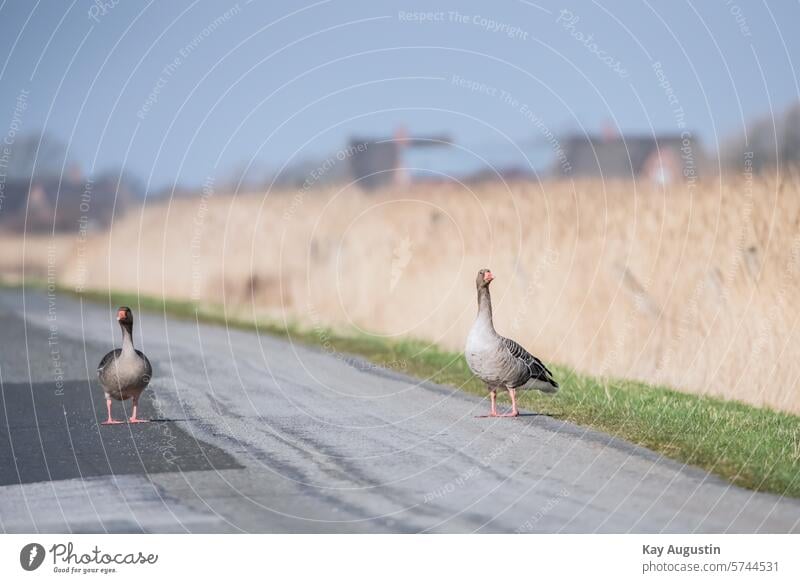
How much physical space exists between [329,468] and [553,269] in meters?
8.72

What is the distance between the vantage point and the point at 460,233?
2223cm

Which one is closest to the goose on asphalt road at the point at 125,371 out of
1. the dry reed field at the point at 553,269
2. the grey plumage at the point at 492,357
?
the grey plumage at the point at 492,357

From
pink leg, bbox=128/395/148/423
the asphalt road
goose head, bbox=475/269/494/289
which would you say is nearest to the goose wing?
the asphalt road

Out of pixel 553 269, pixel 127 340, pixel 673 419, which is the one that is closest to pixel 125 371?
pixel 127 340

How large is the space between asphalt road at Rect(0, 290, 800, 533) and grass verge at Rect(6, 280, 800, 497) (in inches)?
12.9

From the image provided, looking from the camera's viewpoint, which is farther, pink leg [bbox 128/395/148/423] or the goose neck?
pink leg [bbox 128/395/148/423]

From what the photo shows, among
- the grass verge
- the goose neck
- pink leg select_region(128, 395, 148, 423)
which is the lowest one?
the grass verge

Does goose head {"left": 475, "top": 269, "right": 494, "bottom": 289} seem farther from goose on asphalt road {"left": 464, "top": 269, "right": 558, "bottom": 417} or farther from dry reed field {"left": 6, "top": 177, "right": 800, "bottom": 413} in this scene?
dry reed field {"left": 6, "top": 177, "right": 800, "bottom": 413}

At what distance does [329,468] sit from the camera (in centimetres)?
1036

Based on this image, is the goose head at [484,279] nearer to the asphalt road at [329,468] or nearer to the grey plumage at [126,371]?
the asphalt road at [329,468]

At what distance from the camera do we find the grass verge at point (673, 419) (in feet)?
Answer: 33.7

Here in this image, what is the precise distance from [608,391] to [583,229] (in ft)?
17.5

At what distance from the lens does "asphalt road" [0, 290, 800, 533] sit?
345 inches
